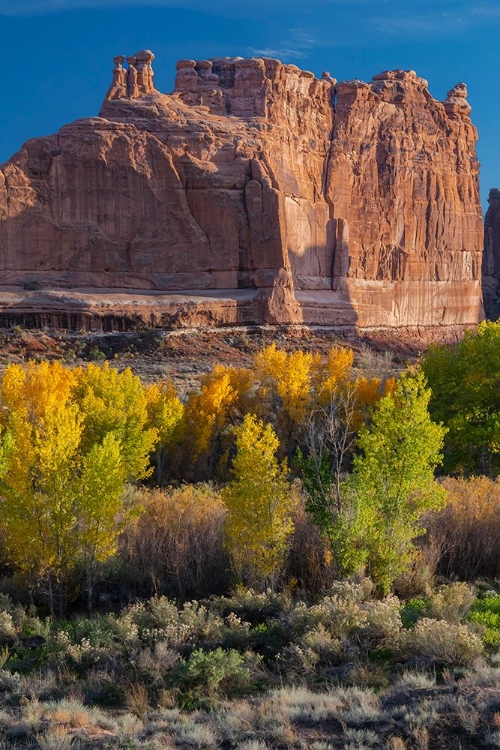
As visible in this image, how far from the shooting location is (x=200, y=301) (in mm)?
52875

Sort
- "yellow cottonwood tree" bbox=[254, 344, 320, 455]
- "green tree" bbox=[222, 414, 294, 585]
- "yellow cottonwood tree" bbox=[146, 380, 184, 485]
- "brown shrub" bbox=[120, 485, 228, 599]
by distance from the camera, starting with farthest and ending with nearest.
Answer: "yellow cottonwood tree" bbox=[254, 344, 320, 455] < "yellow cottonwood tree" bbox=[146, 380, 184, 485] < "brown shrub" bbox=[120, 485, 228, 599] < "green tree" bbox=[222, 414, 294, 585]

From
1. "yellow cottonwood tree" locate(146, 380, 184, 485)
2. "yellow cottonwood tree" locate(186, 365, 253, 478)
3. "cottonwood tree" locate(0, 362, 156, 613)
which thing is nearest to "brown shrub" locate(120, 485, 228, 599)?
"cottonwood tree" locate(0, 362, 156, 613)

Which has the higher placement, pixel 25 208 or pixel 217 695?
pixel 25 208

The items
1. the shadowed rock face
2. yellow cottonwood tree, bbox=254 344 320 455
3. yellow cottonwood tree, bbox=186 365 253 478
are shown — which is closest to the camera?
yellow cottonwood tree, bbox=186 365 253 478

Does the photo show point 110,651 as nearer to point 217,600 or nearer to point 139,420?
point 217,600

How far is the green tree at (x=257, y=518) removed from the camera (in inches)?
524

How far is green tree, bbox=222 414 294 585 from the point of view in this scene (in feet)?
43.7

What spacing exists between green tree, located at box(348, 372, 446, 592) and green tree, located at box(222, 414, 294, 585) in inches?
53.4

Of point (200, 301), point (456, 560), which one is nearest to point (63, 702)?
point (456, 560)

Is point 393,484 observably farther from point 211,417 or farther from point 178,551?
point 211,417

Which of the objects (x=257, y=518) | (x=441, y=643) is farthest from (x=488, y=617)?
(x=257, y=518)

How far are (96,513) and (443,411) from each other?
12.2m

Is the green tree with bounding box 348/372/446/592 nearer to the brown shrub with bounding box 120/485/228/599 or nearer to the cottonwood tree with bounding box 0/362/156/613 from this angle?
the brown shrub with bounding box 120/485/228/599

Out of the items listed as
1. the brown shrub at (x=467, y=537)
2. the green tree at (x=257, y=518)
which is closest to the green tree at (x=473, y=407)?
the brown shrub at (x=467, y=537)
